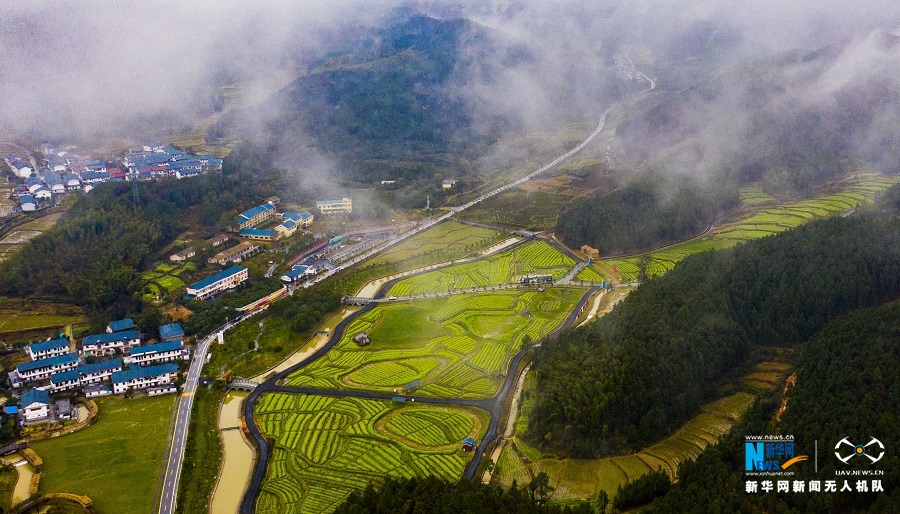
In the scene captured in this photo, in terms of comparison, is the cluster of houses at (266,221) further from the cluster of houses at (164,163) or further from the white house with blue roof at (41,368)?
the white house with blue roof at (41,368)

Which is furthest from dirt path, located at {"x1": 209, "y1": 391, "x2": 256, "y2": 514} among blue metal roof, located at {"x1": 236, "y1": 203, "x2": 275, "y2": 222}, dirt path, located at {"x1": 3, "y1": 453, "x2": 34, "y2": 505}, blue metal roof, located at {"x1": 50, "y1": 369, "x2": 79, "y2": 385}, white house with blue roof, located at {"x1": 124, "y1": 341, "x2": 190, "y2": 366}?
blue metal roof, located at {"x1": 236, "y1": 203, "x2": 275, "y2": 222}

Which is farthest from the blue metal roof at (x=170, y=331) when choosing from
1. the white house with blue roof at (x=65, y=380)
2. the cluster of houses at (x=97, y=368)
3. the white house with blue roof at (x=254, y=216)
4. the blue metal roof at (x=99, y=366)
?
the white house with blue roof at (x=254, y=216)

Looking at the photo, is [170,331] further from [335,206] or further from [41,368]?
[335,206]

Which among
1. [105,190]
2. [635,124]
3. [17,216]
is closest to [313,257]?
[105,190]

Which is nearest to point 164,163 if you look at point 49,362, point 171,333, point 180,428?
point 171,333

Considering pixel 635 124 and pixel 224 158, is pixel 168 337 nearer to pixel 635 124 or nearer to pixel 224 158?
pixel 224 158

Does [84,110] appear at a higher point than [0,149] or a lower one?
higher
